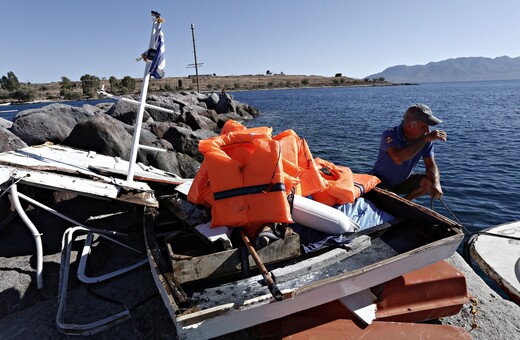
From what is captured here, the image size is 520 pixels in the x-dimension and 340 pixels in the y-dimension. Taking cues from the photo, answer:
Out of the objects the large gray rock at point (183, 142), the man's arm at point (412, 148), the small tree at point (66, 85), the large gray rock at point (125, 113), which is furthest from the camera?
the small tree at point (66, 85)

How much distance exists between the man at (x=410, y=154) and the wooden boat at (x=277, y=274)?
1224 millimetres

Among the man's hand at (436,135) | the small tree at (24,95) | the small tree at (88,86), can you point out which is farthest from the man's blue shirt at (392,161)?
the small tree at (24,95)

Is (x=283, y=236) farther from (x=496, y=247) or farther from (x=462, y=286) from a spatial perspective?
(x=496, y=247)

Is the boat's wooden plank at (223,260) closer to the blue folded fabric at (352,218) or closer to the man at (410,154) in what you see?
the blue folded fabric at (352,218)

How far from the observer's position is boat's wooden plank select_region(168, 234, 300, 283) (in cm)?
310

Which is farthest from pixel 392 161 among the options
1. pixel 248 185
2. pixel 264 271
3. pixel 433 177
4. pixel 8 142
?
pixel 8 142

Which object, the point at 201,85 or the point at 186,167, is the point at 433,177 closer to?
the point at 186,167

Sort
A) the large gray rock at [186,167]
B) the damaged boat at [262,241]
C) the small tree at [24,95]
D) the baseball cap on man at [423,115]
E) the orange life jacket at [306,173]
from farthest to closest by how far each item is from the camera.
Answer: the small tree at [24,95] < the large gray rock at [186,167] < the baseball cap on man at [423,115] < the orange life jacket at [306,173] < the damaged boat at [262,241]

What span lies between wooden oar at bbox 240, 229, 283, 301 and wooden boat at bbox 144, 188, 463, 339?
0.04 meters

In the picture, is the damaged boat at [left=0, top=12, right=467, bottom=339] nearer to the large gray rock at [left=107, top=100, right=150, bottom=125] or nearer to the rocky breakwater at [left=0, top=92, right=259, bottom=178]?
the rocky breakwater at [left=0, top=92, right=259, bottom=178]

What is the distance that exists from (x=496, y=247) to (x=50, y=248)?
6.36m

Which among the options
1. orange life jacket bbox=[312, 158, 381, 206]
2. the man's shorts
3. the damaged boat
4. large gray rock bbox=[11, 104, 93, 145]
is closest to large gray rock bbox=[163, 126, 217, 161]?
large gray rock bbox=[11, 104, 93, 145]

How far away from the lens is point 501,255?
4.68 meters

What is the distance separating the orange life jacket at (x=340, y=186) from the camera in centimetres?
424
